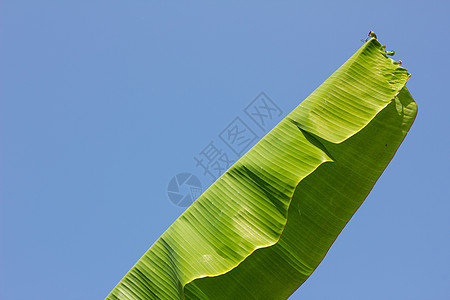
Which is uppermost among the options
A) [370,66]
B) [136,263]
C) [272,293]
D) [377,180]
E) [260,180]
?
[370,66]

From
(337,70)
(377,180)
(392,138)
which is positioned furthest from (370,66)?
(377,180)

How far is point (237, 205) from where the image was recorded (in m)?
3.16

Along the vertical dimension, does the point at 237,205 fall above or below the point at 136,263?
above

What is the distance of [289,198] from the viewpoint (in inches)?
118

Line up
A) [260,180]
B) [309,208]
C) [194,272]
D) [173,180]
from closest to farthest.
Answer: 1. [194,272]
2. [260,180]
3. [309,208]
4. [173,180]

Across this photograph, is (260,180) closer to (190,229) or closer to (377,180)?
(190,229)

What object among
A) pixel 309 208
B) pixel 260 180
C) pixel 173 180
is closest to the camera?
pixel 260 180

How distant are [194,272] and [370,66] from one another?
7.21 ft

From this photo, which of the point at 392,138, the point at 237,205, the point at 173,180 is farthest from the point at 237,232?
the point at 173,180

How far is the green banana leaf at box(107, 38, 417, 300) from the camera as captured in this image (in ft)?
9.97

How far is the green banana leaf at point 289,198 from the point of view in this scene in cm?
304

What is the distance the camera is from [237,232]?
120 inches

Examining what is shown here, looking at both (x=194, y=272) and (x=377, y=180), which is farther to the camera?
(x=377, y=180)

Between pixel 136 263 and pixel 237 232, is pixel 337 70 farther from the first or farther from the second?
pixel 136 263
